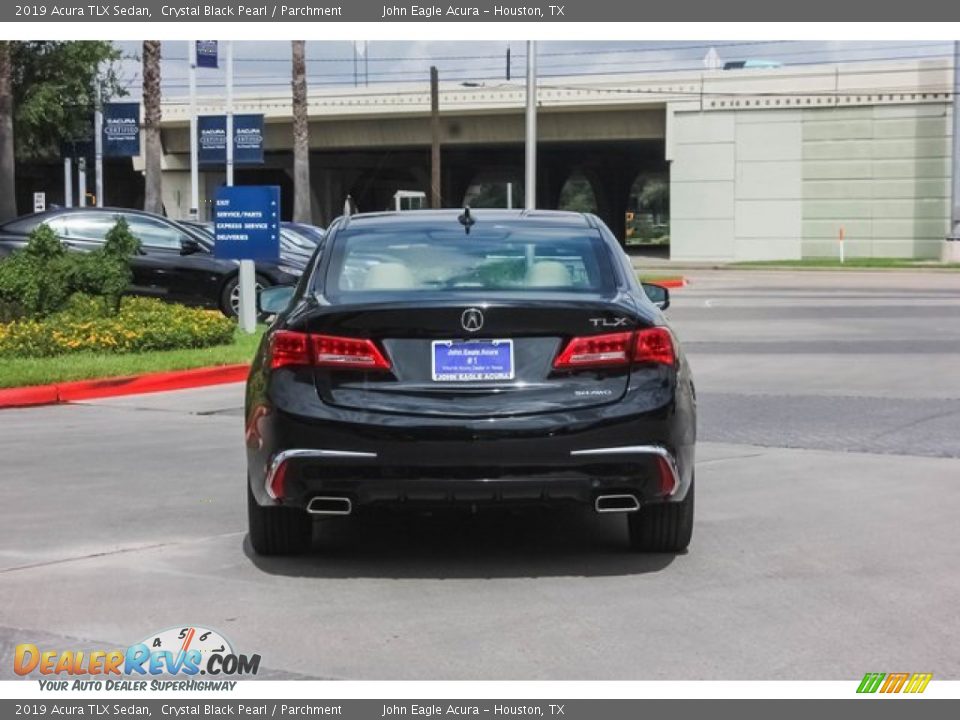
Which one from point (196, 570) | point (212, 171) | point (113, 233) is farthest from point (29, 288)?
point (212, 171)

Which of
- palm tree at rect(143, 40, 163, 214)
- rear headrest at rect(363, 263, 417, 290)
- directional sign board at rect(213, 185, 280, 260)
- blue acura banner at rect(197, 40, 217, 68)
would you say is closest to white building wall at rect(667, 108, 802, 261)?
blue acura banner at rect(197, 40, 217, 68)

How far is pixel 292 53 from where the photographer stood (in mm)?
42812

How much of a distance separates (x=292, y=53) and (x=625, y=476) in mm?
38434

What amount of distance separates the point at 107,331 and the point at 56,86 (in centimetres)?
4341

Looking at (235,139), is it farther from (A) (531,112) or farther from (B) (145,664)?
(B) (145,664)

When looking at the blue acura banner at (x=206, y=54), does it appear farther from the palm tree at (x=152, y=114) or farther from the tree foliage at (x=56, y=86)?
the tree foliage at (x=56, y=86)

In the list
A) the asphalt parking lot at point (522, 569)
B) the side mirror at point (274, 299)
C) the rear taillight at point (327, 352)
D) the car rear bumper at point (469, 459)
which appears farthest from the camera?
the side mirror at point (274, 299)

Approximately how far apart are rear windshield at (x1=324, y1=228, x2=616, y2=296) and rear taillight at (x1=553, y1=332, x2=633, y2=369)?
0.37m

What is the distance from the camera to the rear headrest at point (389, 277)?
21.2ft

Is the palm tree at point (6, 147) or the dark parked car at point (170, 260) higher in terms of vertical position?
the palm tree at point (6, 147)

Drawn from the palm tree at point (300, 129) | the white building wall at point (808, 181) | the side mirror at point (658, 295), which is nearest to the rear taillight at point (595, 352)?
the side mirror at point (658, 295)

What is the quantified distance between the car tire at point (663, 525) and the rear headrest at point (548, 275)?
3.53 feet

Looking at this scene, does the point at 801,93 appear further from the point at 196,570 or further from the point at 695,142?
the point at 196,570
